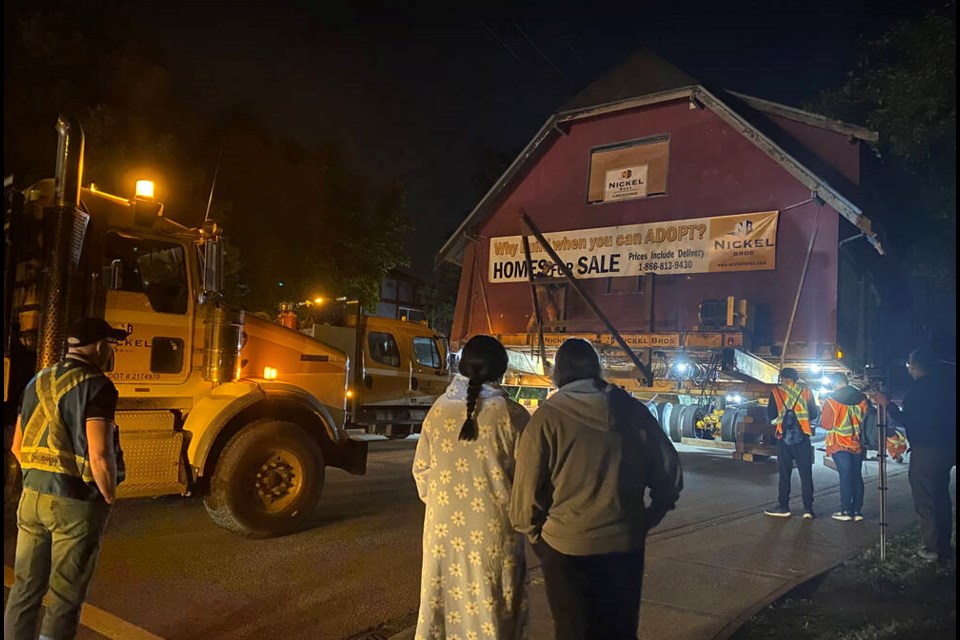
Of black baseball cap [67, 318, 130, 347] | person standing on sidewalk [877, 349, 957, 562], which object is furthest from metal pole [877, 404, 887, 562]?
black baseball cap [67, 318, 130, 347]

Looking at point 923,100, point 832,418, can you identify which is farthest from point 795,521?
point 923,100

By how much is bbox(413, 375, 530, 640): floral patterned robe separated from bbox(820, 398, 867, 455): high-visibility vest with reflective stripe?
6.17m

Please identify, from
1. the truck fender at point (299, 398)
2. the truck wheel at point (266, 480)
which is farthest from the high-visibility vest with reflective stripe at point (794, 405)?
the truck wheel at point (266, 480)

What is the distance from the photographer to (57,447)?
12.4 feet

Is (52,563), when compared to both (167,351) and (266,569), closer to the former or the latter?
(266,569)

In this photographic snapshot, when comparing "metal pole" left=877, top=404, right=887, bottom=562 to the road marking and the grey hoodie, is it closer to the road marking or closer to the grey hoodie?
the grey hoodie

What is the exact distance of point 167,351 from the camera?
6906 mm

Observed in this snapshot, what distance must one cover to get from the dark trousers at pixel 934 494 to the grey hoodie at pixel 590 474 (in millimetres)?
4225

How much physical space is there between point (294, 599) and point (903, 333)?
52.9 ft

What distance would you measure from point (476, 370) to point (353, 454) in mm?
4688

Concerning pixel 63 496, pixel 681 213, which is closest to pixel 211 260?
pixel 63 496

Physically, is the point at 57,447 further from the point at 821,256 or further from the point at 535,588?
the point at 821,256

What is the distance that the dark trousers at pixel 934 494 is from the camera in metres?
6.14

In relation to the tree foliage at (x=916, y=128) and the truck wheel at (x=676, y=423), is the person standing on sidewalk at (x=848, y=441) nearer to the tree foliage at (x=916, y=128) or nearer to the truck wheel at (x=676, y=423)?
the tree foliage at (x=916, y=128)
